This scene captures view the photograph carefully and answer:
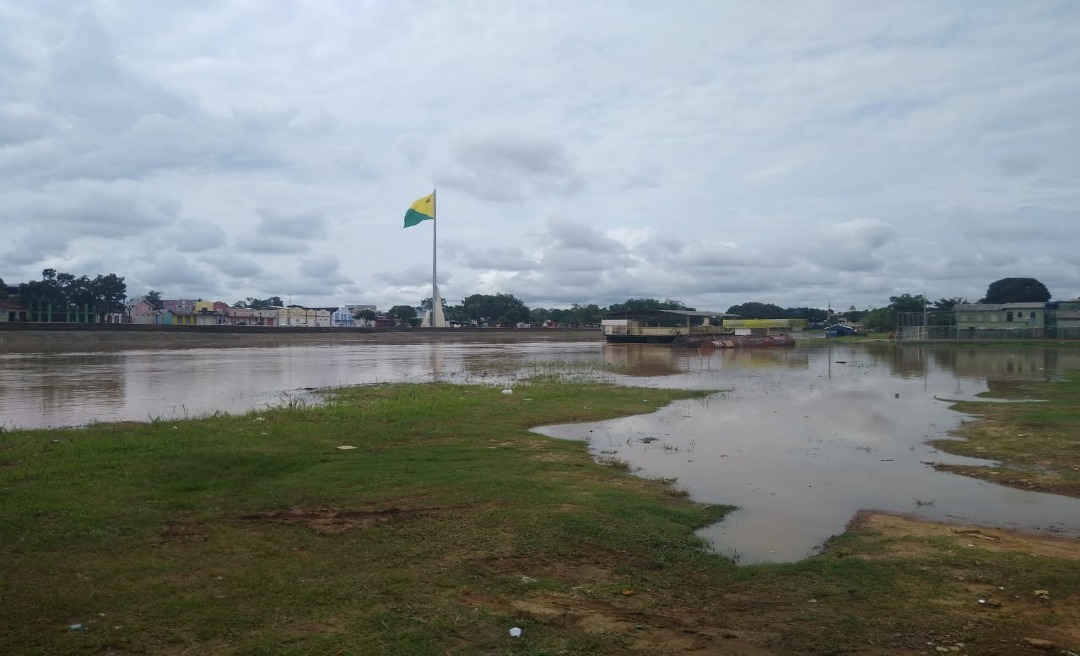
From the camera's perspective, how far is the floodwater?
1013 centimetres

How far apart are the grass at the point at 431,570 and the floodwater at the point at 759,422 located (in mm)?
1282

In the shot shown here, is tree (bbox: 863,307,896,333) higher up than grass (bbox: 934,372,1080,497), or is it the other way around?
tree (bbox: 863,307,896,333)

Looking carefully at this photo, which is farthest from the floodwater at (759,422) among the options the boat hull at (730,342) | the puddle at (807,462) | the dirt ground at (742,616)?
the boat hull at (730,342)

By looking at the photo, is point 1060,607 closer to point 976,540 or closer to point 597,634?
point 976,540

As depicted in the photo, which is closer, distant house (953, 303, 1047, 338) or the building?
distant house (953, 303, 1047, 338)

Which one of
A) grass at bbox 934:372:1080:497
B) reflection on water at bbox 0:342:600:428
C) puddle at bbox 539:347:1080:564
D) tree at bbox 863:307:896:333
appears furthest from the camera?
tree at bbox 863:307:896:333

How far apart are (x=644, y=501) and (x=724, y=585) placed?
120 inches

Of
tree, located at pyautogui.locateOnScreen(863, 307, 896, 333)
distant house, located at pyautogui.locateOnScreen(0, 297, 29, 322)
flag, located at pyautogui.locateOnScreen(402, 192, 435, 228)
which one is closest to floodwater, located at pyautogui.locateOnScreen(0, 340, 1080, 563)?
flag, located at pyautogui.locateOnScreen(402, 192, 435, 228)

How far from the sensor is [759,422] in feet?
62.2

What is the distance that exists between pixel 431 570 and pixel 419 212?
279 feet

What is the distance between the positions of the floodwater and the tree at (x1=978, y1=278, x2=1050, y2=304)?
109 meters

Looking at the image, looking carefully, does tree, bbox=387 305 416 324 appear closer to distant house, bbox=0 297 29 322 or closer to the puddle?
distant house, bbox=0 297 29 322

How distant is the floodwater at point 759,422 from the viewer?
1013cm

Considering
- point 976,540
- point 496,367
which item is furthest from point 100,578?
point 496,367
